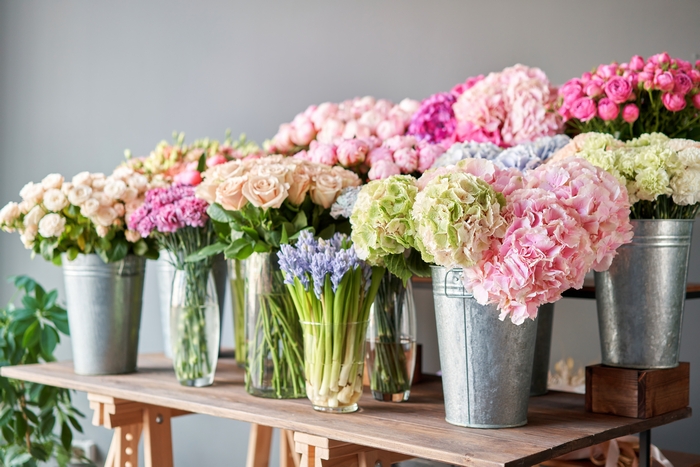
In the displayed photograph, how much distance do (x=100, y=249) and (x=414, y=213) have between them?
0.85 meters

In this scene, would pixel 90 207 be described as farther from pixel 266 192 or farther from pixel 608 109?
pixel 608 109

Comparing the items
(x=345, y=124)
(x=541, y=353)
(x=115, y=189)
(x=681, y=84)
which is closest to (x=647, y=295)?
(x=541, y=353)

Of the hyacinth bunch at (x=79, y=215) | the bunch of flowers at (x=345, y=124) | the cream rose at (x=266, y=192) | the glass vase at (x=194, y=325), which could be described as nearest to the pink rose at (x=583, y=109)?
the bunch of flowers at (x=345, y=124)

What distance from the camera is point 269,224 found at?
4.36 feet

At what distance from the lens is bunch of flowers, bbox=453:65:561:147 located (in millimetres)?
1444

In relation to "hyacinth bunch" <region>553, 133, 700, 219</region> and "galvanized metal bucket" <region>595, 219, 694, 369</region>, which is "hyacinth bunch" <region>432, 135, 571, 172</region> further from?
"galvanized metal bucket" <region>595, 219, 694, 369</region>

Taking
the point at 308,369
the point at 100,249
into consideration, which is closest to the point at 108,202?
the point at 100,249

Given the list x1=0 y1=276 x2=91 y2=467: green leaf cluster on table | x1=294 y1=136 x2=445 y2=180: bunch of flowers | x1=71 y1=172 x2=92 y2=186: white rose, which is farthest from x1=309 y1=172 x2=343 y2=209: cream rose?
x1=0 y1=276 x2=91 y2=467: green leaf cluster on table

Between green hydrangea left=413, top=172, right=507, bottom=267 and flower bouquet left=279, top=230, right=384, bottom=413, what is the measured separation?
0.72 feet

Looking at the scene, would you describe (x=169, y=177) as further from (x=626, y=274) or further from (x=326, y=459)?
(x=626, y=274)

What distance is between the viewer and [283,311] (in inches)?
54.0

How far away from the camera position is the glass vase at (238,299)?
5.59ft

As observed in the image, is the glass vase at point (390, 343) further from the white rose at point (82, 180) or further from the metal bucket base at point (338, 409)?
the white rose at point (82, 180)

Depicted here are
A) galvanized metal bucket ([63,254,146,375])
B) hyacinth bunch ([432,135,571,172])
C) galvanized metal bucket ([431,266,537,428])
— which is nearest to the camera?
galvanized metal bucket ([431,266,537,428])
